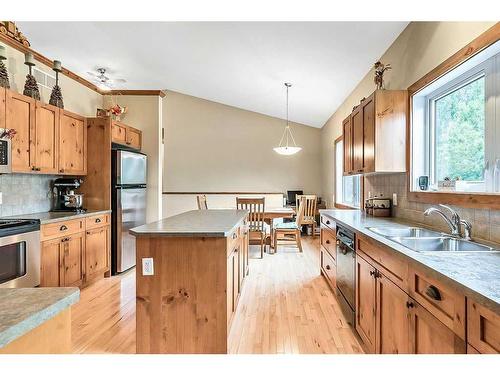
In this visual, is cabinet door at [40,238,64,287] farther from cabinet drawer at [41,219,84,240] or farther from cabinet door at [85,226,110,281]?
cabinet door at [85,226,110,281]

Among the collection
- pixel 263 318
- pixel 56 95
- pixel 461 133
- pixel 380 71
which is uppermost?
pixel 380 71

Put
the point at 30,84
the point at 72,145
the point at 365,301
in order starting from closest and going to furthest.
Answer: the point at 365,301 → the point at 30,84 → the point at 72,145

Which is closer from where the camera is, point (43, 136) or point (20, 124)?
point (20, 124)

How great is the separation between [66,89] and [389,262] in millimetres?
4321

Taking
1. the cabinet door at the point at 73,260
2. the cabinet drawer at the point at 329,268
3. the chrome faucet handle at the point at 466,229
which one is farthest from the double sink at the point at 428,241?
the cabinet door at the point at 73,260

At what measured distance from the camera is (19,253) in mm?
2463

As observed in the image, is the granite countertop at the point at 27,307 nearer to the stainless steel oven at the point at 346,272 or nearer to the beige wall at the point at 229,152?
the stainless steel oven at the point at 346,272

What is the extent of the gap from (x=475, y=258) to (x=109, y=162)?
3.80 m

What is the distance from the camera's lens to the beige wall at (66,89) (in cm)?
311

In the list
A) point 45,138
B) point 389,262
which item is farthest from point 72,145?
point 389,262

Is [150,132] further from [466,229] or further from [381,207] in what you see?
[466,229]

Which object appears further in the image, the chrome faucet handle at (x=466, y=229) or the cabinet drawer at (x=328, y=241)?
the cabinet drawer at (x=328, y=241)

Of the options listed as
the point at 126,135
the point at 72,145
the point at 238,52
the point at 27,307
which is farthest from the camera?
the point at 126,135

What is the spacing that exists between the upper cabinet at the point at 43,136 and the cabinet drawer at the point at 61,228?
611 millimetres
